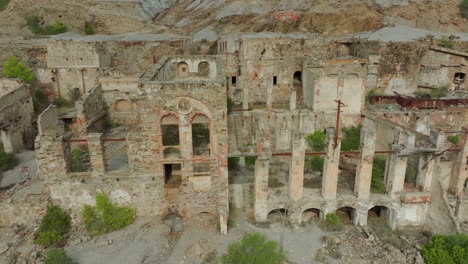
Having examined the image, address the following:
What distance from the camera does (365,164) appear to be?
16172mm

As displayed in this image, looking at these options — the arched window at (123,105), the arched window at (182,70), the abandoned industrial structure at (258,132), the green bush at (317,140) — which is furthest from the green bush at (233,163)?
the arched window at (123,105)

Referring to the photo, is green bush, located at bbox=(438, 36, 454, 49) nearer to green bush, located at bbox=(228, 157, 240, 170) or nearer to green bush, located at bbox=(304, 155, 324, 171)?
green bush, located at bbox=(304, 155, 324, 171)

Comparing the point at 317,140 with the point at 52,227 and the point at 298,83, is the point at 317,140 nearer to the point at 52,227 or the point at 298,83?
the point at 298,83

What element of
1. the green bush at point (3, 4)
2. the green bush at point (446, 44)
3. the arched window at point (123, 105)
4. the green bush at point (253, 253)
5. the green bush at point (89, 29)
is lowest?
the green bush at point (253, 253)

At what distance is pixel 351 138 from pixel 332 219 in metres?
9.28

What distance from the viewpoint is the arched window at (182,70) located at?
24.5 m

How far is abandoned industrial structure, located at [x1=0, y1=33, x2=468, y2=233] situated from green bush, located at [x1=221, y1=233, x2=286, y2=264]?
2936 mm

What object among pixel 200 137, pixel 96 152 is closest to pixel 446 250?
pixel 200 137

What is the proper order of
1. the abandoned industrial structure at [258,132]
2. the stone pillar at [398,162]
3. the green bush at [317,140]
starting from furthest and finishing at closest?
1. the green bush at [317,140]
2. the stone pillar at [398,162]
3. the abandoned industrial structure at [258,132]

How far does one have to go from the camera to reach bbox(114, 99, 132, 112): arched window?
26.6 metres

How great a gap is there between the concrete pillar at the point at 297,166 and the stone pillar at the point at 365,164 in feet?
9.07

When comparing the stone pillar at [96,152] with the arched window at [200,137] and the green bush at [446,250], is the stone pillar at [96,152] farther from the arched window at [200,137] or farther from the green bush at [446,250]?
the green bush at [446,250]

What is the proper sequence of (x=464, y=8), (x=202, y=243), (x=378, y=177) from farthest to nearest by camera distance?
(x=464, y=8) → (x=378, y=177) → (x=202, y=243)

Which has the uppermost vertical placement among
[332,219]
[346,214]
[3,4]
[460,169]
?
[3,4]
